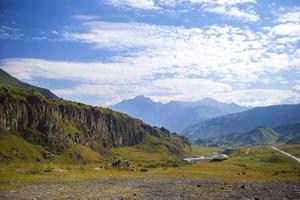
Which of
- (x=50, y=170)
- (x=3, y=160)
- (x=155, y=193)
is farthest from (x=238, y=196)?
(x=3, y=160)

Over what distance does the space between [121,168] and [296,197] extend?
7444 centimetres

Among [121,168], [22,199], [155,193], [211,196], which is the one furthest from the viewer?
[121,168]

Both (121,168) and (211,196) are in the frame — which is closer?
(211,196)

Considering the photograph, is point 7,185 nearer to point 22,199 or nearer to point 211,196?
point 22,199

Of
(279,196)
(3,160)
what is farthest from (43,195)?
(3,160)

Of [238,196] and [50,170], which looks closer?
[238,196]

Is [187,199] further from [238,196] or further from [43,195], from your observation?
[43,195]

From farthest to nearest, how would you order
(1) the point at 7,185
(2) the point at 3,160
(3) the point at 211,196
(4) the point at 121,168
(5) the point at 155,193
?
(2) the point at 3,160 → (4) the point at 121,168 → (1) the point at 7,185 → (5) the point at 155,193 → (3) the point at 211,196

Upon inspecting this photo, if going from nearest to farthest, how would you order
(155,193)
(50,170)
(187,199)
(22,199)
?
(22,199)
(187,199)
(155,193)
(50,170)

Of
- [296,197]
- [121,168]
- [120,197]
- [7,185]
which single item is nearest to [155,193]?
[120,197]

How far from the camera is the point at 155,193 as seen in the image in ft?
182

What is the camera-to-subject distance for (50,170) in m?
98.9

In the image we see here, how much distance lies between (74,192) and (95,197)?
6.21m

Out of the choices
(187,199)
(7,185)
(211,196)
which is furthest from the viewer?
(7,185)
